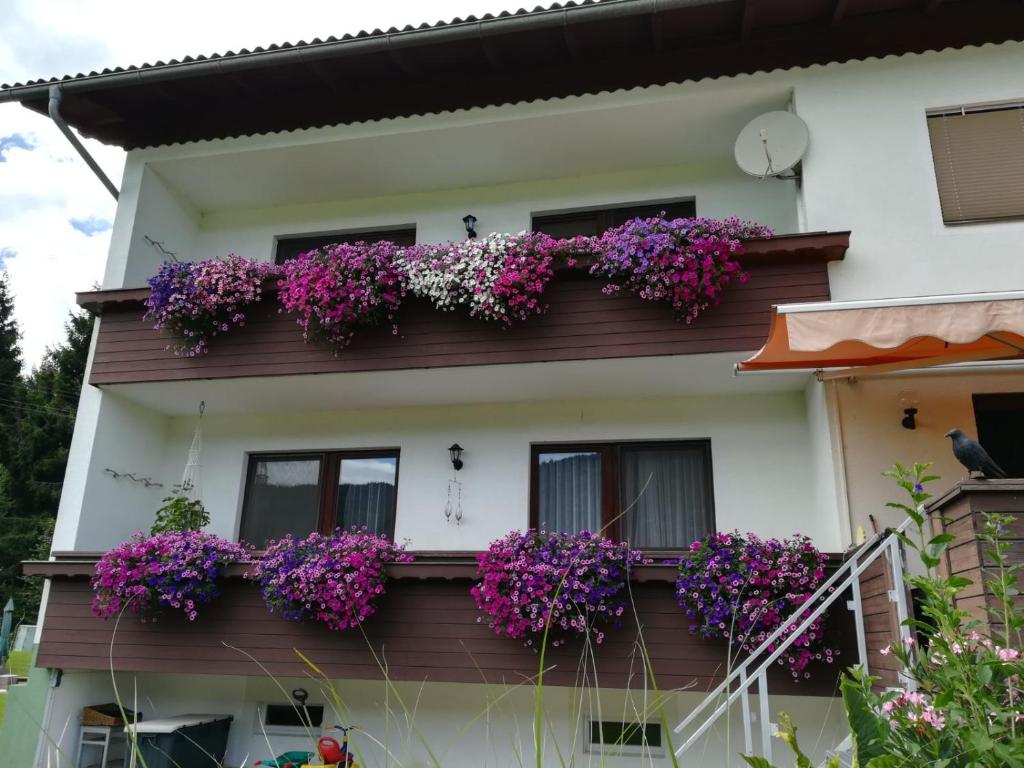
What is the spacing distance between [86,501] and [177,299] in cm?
241

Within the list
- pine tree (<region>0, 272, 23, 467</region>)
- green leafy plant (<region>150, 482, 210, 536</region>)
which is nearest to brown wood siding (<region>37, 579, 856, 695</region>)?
green leafy plant (<region>150, 482, 210, 536</region>)

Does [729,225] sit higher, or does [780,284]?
[729,225]

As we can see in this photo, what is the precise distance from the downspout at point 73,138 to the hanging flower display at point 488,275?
14.0ft

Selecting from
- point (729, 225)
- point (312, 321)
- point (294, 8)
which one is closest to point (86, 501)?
point (312, 321)

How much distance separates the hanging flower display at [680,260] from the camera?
292 inches

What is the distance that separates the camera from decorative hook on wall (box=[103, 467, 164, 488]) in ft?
29.9

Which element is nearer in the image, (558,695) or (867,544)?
(867,544)

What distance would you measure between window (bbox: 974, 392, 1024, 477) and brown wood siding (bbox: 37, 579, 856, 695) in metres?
2.15

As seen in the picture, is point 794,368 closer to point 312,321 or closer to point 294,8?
point 312,321

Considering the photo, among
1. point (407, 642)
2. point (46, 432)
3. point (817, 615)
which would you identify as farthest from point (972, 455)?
point (46, 432)

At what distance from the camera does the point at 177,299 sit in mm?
8531

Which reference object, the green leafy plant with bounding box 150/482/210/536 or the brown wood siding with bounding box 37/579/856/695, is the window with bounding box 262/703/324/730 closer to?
the brown wood siding with bounding box 37/579/856/695

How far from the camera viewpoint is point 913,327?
557cm

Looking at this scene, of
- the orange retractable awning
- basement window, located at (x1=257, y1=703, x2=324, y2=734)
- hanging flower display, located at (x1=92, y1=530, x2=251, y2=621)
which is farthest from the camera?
basement window, located at (x1=257, y1=703, x2=324, y2=734)
